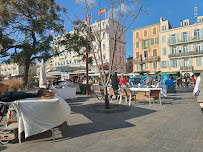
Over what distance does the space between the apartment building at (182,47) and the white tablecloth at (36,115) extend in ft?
115

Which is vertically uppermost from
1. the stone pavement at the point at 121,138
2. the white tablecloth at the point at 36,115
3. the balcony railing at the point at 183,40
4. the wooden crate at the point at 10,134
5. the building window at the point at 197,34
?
the building window at the point at 197,34

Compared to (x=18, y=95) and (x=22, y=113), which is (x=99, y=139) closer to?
(x=22, y=113)

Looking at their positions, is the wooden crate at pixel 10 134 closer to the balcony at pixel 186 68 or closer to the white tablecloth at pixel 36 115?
the white tablecloth at pixel 36 115

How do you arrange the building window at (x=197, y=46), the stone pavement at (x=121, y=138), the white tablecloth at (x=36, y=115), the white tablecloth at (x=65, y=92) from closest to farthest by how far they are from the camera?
the stone pavement at (x=121, y=138) < the white tablecloth at (x=36, y=115) < the white tablecloth at (x=65, y=92) < the building window at (x=197, y=46)

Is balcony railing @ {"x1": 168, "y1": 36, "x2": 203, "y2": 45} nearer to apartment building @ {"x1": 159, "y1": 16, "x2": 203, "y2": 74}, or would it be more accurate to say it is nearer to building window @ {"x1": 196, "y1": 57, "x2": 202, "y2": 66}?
apartment building @ {"x1": 159, "y1": 16, "x2": 203, "y2": 74}

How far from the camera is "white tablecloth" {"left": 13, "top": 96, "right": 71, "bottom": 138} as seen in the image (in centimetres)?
281

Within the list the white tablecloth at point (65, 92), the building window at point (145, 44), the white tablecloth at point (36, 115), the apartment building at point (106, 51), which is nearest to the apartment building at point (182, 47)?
the building window at point (145, 44)

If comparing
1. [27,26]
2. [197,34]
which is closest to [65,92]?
[27,26]

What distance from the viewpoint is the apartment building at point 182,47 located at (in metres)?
32.0

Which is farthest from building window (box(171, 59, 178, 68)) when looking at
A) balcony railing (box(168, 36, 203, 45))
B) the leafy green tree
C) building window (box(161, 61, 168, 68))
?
the leafy green tree

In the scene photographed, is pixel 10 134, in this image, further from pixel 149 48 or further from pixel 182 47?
pixel 149 48

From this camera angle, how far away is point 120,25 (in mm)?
6156

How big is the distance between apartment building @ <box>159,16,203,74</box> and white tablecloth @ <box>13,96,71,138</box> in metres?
35.0

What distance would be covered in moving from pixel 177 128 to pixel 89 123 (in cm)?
227
